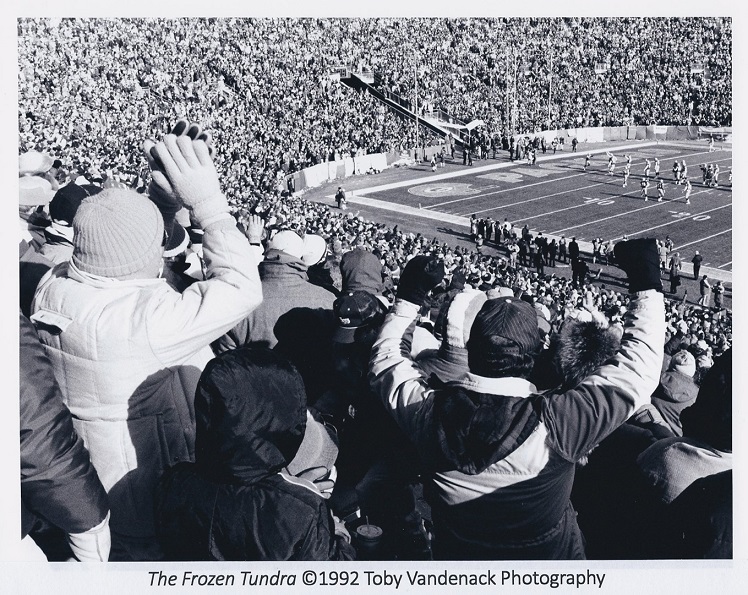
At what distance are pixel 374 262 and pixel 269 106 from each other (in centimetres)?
2817

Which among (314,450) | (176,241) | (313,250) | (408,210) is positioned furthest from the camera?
(408,210)

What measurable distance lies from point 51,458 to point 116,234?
2.62 ft

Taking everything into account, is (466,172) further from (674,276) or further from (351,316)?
(351,316)

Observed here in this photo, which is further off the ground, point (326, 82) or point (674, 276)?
point (326, 82)

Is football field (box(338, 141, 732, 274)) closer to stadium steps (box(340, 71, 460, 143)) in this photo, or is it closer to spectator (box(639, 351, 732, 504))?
stadium steps (box(340, 71, 460, 143))

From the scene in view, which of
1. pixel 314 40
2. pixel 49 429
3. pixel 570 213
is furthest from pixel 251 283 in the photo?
pixel 314 40

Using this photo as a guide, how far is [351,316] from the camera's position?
401cm

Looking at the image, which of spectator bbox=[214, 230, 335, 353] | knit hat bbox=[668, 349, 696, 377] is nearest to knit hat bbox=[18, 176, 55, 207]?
spectator bbox=[214, 230, 335, 353]

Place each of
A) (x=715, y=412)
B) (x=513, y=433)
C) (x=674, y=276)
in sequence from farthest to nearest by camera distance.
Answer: (x=674, y=276) → (x=715, y=412) → (x=513, y=433)

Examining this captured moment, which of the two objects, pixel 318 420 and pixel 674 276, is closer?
pixel 318 420

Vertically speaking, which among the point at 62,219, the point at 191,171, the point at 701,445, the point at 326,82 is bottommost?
the point at 701,445

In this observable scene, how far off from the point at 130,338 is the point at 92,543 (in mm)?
772

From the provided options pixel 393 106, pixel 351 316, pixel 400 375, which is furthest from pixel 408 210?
pixel 400 375

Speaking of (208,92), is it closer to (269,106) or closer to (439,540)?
(269,106)
